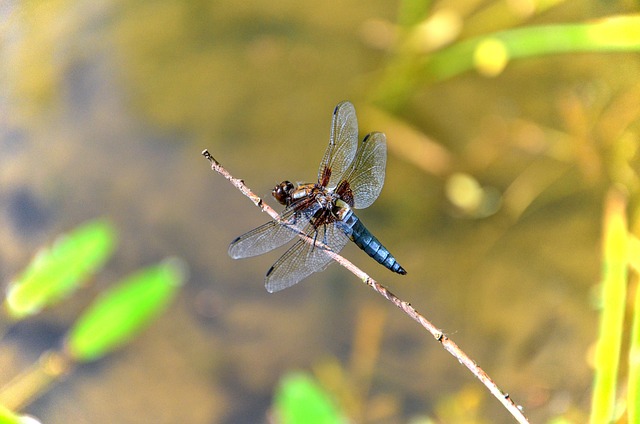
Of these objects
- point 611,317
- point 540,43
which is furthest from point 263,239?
point 540,43

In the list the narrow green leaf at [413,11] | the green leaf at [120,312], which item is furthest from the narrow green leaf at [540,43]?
the green leaf at [120,312]

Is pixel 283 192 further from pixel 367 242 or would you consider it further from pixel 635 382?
pixel 635 382

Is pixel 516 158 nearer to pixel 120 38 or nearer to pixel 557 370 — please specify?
pixel 557 370

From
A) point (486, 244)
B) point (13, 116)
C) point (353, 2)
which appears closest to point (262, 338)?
point (486, 244)

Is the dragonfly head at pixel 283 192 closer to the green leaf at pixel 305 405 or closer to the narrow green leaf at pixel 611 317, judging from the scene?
the green leaf at pixel 305 405

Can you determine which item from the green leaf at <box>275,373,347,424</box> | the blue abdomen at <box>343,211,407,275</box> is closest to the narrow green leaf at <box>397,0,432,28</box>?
the blue abdomen at <box>343,211,407,275</box>
